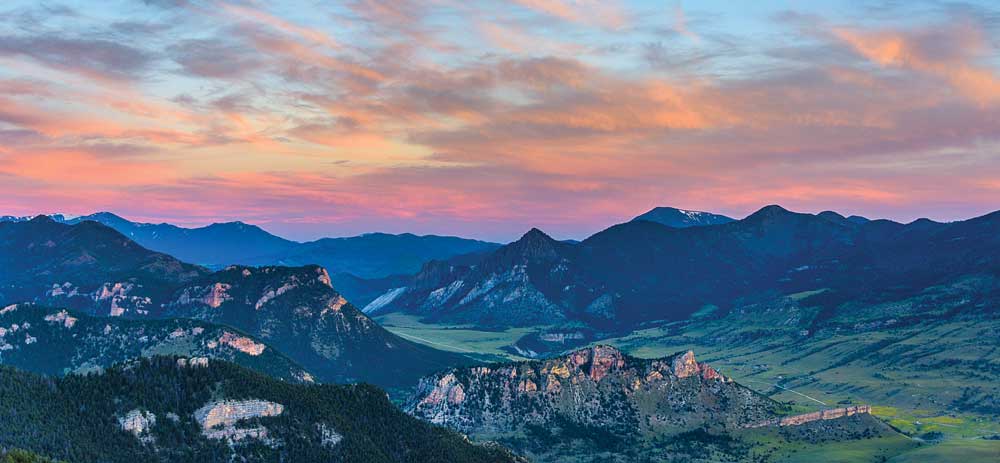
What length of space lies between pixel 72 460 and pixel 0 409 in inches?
966

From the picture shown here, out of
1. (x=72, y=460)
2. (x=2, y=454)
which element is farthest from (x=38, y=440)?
(x=2, y=454)

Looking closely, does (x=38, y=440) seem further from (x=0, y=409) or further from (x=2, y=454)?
(x=2, y=454)

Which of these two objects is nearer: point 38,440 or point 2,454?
point 2,454

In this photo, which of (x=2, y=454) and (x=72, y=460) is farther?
(x=72, y=460)

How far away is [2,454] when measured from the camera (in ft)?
543

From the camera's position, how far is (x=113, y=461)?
196000 mm

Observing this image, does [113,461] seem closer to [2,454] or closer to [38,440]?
[38,440]

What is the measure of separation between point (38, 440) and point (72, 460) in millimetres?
9956

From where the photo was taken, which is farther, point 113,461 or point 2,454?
point 113,461

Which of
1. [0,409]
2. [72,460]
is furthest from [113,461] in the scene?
[0,409]

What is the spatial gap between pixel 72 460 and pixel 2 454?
25.7 m

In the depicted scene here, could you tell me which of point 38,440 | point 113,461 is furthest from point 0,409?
point 113,461

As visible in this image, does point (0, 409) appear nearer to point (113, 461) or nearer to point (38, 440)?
point (38, 440)

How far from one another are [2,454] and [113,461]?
33.0 meters
